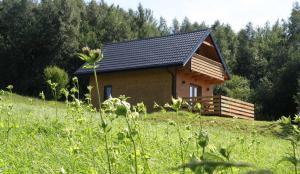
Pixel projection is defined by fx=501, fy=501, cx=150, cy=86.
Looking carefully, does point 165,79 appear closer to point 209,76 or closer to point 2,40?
point 209,76

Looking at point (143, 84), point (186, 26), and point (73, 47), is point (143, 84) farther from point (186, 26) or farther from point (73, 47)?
point (186, 26)

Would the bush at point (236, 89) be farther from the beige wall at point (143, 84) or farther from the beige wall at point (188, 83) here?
the beige wall at point (143, 84)

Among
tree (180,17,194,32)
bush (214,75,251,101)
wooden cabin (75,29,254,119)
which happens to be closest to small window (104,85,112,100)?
wooden cabin (75,29,254,119)

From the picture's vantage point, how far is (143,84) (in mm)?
29047

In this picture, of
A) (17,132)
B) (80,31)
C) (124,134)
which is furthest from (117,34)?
(124,134)

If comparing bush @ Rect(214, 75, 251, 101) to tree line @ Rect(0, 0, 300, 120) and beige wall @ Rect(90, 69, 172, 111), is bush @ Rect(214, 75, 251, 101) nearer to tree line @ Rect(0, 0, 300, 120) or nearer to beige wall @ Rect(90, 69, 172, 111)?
tree line @ Rect(0, 0, 300, 120)

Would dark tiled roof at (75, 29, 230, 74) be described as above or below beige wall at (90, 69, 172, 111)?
above

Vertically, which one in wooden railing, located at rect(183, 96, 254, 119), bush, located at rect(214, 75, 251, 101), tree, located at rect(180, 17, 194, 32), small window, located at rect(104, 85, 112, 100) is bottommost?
wooden railing, located at rect(183, 96, 254, 119)

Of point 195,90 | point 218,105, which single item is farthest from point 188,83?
point 218,105

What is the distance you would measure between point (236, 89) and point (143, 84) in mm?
24108

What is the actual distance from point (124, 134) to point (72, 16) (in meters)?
51.1

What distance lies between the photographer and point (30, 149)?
20.7 feet

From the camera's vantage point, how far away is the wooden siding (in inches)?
1128

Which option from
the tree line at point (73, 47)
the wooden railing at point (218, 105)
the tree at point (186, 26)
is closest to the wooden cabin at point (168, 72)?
the wooden railing at point (218, 105)
